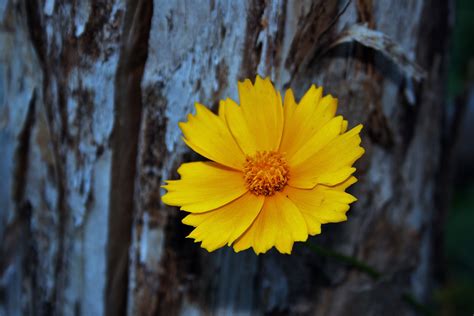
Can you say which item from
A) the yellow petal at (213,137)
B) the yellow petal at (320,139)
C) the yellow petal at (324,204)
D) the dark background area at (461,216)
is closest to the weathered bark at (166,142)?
the yellow petal at (213,137)

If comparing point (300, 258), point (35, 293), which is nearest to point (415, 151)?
point (300, 258)

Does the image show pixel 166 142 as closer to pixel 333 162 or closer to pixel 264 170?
pixel 264 170

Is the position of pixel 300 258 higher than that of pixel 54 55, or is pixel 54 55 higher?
pixel 54 55

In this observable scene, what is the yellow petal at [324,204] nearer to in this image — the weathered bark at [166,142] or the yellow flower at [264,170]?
the yellow flower at [264,170]

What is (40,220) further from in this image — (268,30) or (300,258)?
(268,30)

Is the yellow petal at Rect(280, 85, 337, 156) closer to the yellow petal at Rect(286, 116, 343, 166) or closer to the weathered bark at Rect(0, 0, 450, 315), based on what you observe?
the yellow petal at Rect(286, 116, 343, 166)

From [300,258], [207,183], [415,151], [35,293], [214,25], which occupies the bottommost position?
[35,293]
